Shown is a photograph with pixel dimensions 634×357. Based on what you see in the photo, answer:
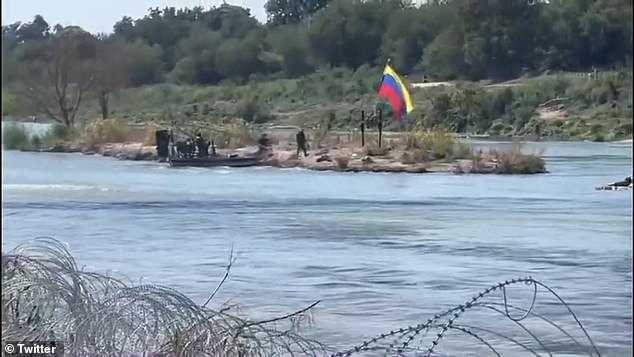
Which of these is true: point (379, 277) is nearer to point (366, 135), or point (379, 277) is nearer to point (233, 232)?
point (233, 232)

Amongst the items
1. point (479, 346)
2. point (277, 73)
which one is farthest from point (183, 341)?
point (277, 73)

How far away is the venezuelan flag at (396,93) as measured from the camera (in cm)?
1430

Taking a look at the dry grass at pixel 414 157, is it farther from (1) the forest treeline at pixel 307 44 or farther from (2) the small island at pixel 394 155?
(1) the forest treeline at pixel 307 44

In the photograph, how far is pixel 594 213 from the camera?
12750mm

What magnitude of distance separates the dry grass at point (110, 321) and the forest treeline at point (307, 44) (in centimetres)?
57

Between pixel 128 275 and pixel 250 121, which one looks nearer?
pixel 128 275

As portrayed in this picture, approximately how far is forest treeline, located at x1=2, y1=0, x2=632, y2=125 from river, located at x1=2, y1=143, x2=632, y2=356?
0.61 metres

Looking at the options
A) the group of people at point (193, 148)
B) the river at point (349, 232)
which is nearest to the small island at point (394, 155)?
the group of people at point (193, 148)

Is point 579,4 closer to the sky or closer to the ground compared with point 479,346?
closer to the sky

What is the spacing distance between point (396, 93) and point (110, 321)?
13482 mm

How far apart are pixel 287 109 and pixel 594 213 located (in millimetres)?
5287

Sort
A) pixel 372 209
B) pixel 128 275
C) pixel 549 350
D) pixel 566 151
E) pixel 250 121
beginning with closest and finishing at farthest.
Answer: pixel 549 350 < pixel 128 275 < pixel 372 209 < pixel 250 121 < pixel 566 151

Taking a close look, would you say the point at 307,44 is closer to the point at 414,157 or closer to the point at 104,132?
the point at 104,132

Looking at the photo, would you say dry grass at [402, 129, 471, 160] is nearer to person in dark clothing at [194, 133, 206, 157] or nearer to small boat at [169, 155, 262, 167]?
small boat at [169, 155, 262, 167]
